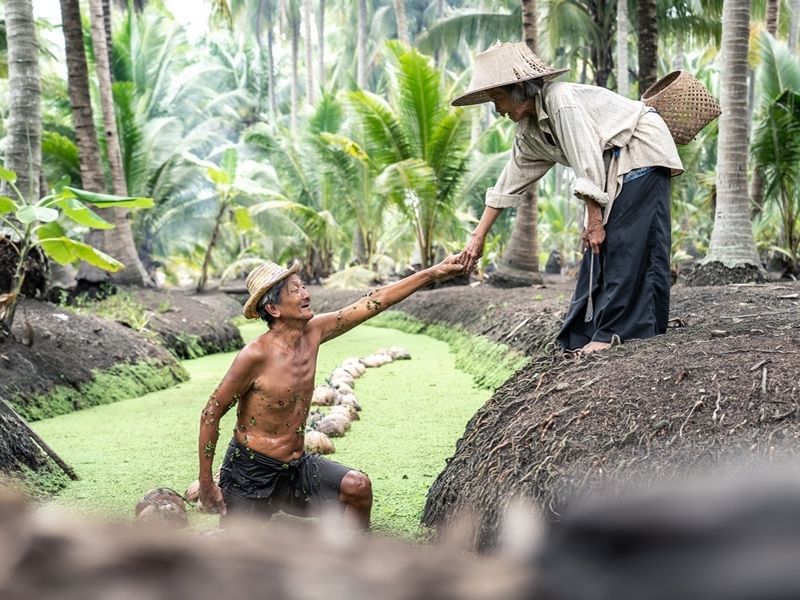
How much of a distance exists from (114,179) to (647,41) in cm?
728

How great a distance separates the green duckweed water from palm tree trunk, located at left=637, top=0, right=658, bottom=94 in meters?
3.72

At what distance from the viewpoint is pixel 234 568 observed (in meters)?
0.51

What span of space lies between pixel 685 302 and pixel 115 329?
4.92 metres

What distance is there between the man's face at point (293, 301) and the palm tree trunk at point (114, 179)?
8256mm

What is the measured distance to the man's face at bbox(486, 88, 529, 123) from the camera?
13.2ft

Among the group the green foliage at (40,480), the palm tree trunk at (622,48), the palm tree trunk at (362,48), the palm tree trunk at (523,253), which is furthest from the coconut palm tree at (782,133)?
the palm tree trunk at (362,48)

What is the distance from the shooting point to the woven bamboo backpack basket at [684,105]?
433 cm

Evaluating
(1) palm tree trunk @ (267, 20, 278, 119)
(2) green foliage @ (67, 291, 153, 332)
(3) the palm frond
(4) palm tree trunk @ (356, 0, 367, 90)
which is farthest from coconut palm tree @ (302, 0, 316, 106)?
(2) green foliage @ (67, 291, 153, 332)

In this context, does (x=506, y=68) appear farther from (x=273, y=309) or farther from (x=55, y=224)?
(x=55, y=224)

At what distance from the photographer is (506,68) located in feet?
12.9

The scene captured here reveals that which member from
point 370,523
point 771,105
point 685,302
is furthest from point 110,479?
point 771,105

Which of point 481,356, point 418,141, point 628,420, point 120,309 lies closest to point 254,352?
point 628,420

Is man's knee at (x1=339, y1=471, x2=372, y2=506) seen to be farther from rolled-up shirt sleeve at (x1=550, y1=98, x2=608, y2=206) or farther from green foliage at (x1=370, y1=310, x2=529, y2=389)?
green foliage at (x1=370, y1=310, x2=529, y2=389)

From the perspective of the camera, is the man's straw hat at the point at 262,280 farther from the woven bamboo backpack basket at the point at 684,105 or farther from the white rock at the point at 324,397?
the white rock at the point at 324,397
